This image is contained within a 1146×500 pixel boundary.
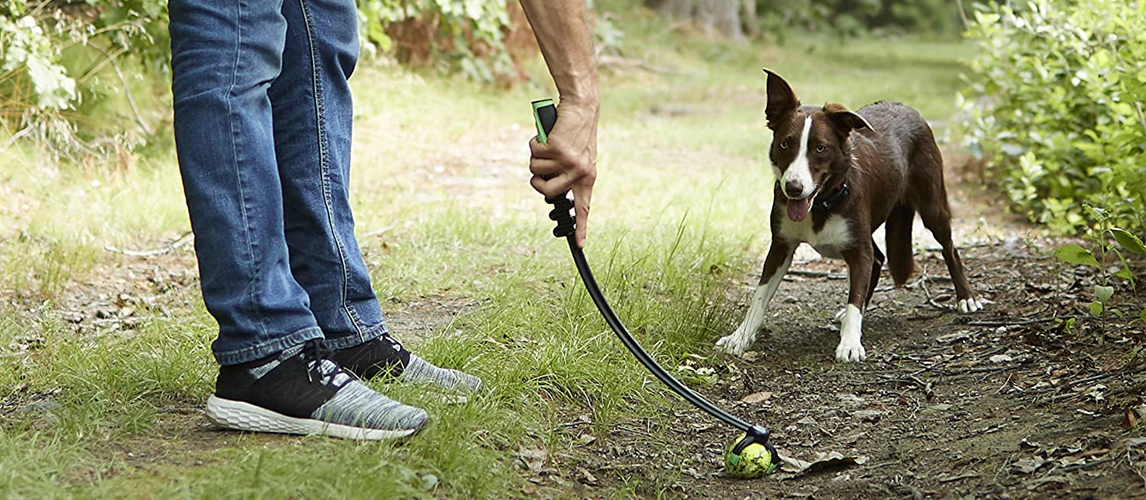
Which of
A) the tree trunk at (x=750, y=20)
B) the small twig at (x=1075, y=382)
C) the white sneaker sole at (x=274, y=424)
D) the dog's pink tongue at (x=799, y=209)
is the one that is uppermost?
the white sneaker sole at (x=274, y=424)

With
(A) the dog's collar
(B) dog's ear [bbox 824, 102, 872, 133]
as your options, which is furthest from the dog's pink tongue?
(B) dog's ear [bbox 824, 102, 872, 133]

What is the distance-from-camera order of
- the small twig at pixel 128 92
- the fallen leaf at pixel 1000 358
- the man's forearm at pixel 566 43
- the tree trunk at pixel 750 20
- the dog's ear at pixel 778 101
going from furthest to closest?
the tree trunk at pixel 750 20, the small twig at pixel 128 92, the dog's ear at pixel 778 101, the fallen leaf at pixel 1000 358, the man's forearm at pixel 566 43

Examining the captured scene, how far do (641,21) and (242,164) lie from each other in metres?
16.0

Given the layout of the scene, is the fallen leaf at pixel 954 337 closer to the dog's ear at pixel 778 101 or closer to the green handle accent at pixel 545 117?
the dog's ear at pixel 778 101

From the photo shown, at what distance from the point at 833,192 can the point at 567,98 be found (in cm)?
188

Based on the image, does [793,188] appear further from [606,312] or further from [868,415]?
[606,312]

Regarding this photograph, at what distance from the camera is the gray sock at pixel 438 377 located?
9.02 ft

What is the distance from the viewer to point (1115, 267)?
14.2 ft

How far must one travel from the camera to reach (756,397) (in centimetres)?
341

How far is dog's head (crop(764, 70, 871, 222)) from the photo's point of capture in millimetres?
3740

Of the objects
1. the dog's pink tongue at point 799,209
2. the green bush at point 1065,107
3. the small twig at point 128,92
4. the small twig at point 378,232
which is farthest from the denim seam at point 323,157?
the small twig at point 128,92

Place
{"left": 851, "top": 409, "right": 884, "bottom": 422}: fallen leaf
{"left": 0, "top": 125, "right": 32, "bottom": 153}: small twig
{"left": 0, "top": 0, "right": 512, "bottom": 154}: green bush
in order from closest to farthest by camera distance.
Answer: {"left": 851, "top": 409, "right": 884, "bottom": 422}: fallen leaf < {"left": 0, "top": 0, "right": 512, "bottom": 154}: green bush < {"left": 0, "top": 125, "right": 32, "bottom": 153}: small twig

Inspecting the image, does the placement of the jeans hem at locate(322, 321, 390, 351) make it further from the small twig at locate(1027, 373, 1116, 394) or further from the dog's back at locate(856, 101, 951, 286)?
the dog's back at locate(856, 101, 951, 286)

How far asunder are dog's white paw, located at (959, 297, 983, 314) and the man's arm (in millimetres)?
2410
